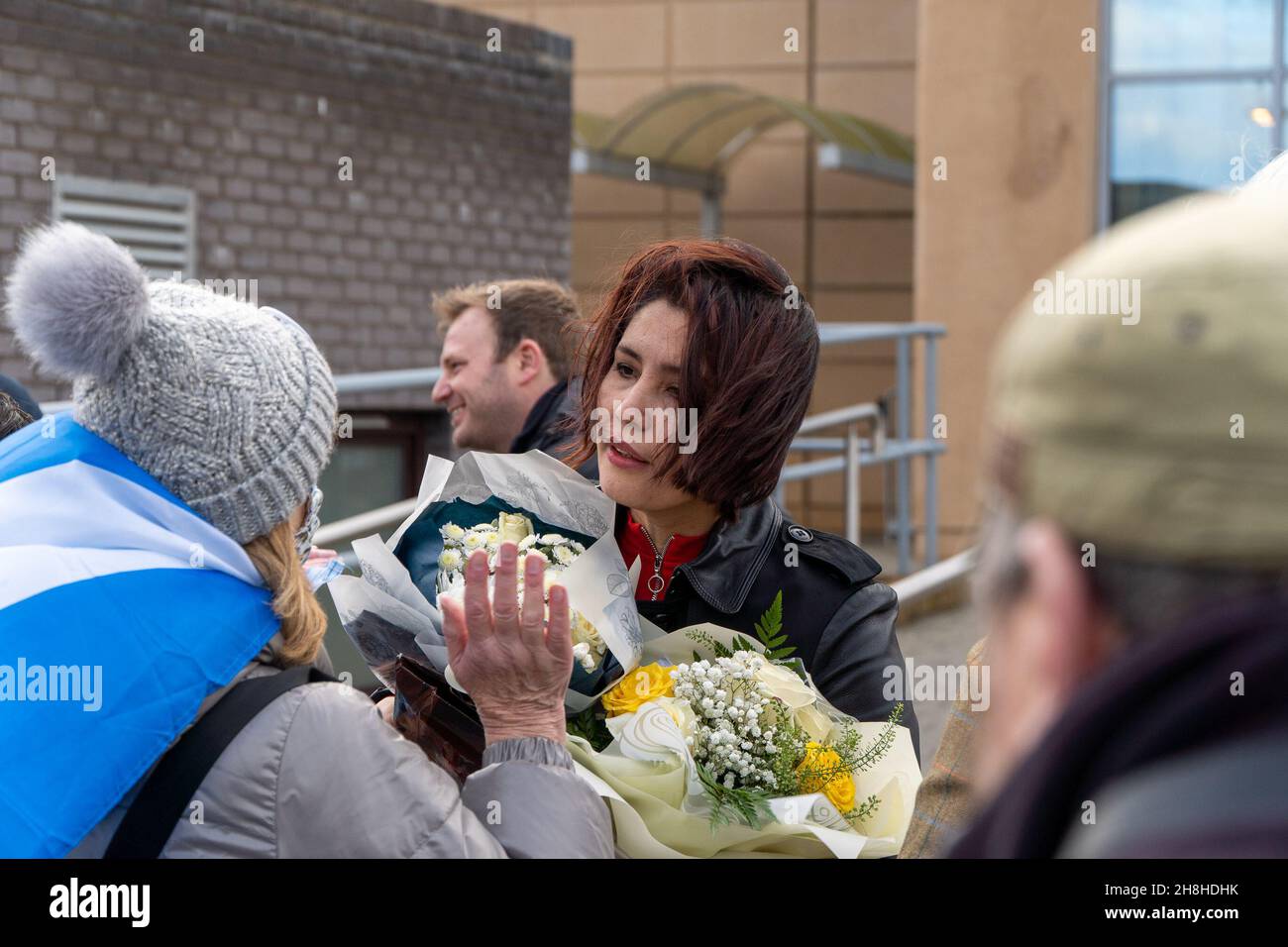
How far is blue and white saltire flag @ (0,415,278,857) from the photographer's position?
1.45m

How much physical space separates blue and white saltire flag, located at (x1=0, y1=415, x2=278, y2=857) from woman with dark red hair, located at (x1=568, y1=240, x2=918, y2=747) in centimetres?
84

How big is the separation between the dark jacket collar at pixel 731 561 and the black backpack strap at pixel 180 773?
88cm

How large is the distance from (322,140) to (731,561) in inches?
328

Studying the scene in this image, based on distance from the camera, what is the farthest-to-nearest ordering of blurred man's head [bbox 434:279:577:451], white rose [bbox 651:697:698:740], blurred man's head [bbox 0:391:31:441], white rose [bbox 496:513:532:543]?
blurred man's head [bbox 434:279:577:451] < blurred man's head [bbox 0:391:31:441] < white rose [bbox 496:513:532:543] < white rose [bbox 651:697:698:740]

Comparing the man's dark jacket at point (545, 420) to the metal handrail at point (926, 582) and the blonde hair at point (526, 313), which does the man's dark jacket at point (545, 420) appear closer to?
the blonde hair at point (526, 313)

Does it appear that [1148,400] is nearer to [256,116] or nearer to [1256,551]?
[1256,551]

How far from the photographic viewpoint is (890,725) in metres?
2.02

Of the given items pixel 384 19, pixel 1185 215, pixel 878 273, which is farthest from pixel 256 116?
pixel 1185 215

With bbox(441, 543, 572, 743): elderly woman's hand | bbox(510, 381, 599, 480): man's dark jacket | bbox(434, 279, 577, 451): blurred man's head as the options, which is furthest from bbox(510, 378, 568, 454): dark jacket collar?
bbox(441, 543, 572, 743): elderly woman's hand

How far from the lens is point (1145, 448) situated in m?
0.60

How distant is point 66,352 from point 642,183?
1312 centimetres

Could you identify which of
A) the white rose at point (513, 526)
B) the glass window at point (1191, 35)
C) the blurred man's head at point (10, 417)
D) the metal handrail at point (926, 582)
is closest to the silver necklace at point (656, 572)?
the white rose at point (513, 526)

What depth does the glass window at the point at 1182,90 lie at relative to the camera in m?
9.91

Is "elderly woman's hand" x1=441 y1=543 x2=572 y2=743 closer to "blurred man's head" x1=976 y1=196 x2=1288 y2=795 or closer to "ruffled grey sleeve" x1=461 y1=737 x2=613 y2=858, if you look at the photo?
"ruffled grey sleeve" x1=461 y1=737 x2=613 y2=858
